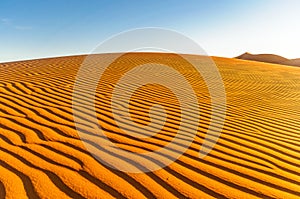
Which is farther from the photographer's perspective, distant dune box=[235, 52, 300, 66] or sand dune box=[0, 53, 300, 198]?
distant dune box=[235, 52, 300, 66]

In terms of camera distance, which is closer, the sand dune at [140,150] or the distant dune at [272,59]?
the sand dune at [140,150]

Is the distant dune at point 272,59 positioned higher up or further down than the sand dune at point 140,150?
higher up

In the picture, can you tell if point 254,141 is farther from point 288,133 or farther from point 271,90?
point 271,90

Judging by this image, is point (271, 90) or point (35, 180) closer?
point (35, 180)

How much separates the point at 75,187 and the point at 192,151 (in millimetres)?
1362

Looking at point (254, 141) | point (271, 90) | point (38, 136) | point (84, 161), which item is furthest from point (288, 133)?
point (271, 90)

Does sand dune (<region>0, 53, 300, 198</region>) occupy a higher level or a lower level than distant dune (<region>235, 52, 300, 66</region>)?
lower

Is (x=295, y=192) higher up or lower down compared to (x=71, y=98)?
lower down

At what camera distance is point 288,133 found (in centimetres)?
425

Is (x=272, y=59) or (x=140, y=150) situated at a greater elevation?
(x=272, y=59)

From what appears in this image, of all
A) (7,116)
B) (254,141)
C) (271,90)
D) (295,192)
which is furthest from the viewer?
(271,90)

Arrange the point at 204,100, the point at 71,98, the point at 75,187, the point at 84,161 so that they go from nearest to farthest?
the point at 75,187
the point at 84,161
the point at 71,98
the point at 204,100

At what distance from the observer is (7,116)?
4.05 m

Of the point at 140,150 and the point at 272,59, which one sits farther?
the point at 272,59
